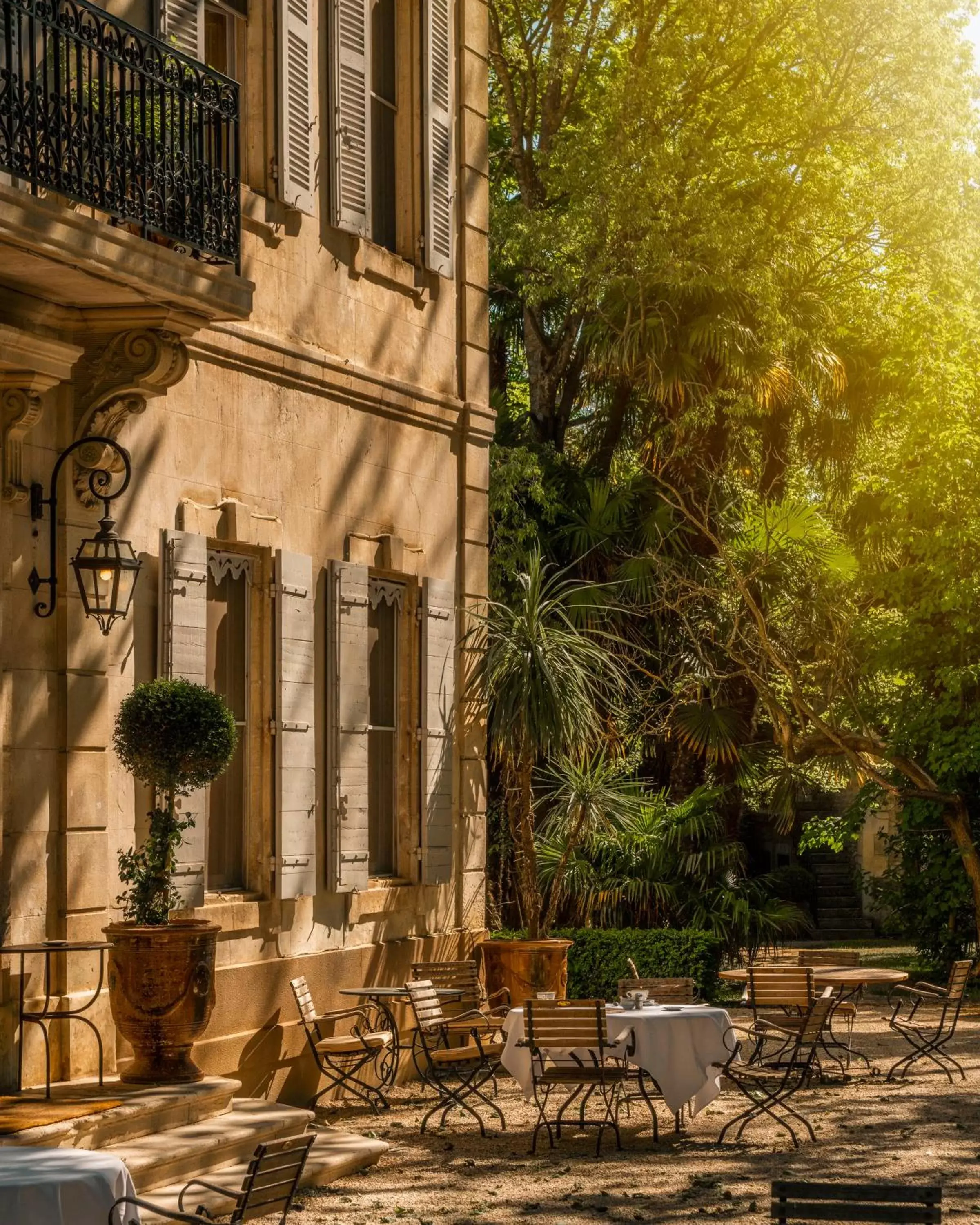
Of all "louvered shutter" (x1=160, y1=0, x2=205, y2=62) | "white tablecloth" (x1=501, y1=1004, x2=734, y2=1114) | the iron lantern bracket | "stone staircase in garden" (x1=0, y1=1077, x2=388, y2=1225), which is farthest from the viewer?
"white tablecloth" (x1=501, y1=1004, x2=734, y2=1114)

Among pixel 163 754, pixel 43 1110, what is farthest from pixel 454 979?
pixel 43 1110

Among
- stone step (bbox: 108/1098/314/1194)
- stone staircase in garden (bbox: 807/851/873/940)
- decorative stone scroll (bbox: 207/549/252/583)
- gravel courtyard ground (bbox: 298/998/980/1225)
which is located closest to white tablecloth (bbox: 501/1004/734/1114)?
gravel courtyard ground (bbox: 298/998/980/1225)

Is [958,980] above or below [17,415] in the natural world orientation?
below

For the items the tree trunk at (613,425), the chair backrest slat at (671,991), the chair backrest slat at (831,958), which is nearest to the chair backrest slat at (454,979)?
the chair backrest slat at (671,991)

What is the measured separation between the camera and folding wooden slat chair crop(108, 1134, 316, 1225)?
5562mm

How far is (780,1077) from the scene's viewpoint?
1130 cm

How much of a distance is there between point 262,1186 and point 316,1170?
2.85 meters

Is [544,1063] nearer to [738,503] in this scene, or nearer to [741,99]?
[738,503]

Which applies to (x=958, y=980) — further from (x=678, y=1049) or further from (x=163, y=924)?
(x=163, y=924)

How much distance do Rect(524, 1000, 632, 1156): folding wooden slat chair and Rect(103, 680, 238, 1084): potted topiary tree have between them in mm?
1927

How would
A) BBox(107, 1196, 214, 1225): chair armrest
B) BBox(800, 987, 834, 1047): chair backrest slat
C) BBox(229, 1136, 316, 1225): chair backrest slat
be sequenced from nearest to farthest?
BBox(107, 1196, 214, 1225): chair armrest < BBox(229, 1136, 316, 1225): chair backrest slat < BBox(800, 987, 834, 1047): chair backrest slat

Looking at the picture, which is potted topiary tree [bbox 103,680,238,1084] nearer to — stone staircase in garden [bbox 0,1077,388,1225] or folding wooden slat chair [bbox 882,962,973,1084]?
stone staircase in garden [bbox 0,1077,388,1225]

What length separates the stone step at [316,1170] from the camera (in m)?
7.50

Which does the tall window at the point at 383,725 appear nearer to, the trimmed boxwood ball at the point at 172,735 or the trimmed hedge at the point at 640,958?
the trimmed boxwood ball at the point at 172,735
